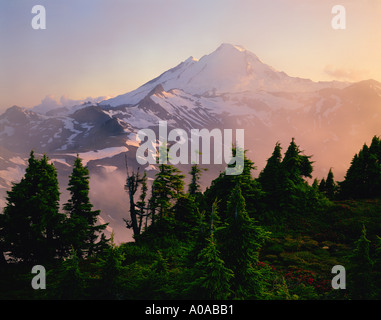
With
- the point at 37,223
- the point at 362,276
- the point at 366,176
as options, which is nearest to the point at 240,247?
the point at 362,276

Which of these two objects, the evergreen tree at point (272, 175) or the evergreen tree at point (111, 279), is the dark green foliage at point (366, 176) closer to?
the evergreen tree at point (272, 175)

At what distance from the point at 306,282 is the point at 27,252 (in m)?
19.3

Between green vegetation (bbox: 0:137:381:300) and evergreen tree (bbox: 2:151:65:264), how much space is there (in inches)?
2.8

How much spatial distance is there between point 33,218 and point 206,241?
1600cm

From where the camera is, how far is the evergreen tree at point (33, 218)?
58.8 feet

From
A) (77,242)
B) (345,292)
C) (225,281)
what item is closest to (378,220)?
(345,292)

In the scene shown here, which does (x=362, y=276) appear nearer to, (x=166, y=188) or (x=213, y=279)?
(x=213, y=279)

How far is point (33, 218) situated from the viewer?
60.6 ft

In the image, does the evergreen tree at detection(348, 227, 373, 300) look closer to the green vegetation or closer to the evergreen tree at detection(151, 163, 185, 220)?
the green vegetation

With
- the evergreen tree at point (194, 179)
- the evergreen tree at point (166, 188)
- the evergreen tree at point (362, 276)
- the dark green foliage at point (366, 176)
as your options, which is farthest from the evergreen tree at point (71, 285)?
the dark green foliage at point (366, 176)

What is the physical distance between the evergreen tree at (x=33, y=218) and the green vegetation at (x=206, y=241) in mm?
71

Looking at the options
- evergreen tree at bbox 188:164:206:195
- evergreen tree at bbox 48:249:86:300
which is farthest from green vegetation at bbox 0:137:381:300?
evergreen tree at bbox 188:164:206:195

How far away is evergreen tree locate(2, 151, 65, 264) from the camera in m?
17.9
